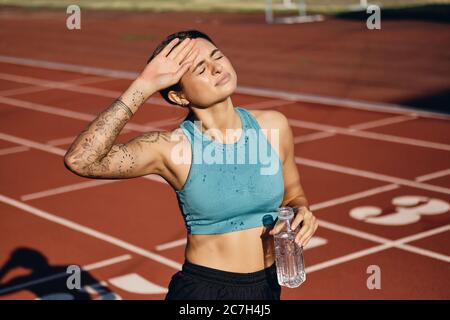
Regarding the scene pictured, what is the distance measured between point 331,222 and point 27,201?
377 cm

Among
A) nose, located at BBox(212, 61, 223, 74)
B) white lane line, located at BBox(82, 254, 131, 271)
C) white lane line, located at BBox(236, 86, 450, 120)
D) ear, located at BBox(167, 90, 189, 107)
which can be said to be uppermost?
nose, located at BBox(212, 61, 223, 74)

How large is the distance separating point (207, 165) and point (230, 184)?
0.15 m

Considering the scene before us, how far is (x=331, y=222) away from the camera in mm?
10234

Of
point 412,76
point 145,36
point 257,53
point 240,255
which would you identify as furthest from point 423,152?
point 145,36

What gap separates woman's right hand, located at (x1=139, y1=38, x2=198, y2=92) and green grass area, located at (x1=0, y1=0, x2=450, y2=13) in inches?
1013

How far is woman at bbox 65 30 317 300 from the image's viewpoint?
4785 mm

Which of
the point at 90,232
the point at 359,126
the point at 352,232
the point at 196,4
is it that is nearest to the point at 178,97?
the point at 352,232

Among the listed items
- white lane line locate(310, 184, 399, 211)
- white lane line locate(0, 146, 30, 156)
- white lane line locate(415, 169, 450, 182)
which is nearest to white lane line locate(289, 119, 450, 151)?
white lane line locate(415, 169, 450, 182)

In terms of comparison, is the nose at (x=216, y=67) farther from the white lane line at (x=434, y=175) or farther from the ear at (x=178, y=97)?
the white lane line at (x=434, y=175)

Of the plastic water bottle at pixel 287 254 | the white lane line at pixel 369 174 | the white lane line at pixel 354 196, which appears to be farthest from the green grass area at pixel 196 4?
the plastic water bottle at pixel 287 254

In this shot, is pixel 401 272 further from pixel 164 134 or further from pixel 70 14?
pixel 70 14

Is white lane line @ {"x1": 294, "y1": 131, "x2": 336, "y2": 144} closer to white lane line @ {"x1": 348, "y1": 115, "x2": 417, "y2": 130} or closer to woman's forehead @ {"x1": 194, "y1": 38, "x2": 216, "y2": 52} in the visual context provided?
→ white lane line @ {"x1": 348, "y1": 115, "x2": 417, "y2": 130}

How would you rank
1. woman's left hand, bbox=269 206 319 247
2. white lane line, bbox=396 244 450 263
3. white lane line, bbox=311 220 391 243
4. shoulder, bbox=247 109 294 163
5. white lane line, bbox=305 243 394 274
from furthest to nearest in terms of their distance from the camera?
white lane line, bbox=311 220 391 243 → white lane line, bbox=396 244 450 263 → white lane line, bbox=305 243 394 274 → shoulder, bbox=247 109 294 163 → woman's left hand, bbox=269 206 319 247

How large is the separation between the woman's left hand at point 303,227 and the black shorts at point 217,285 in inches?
14.4
